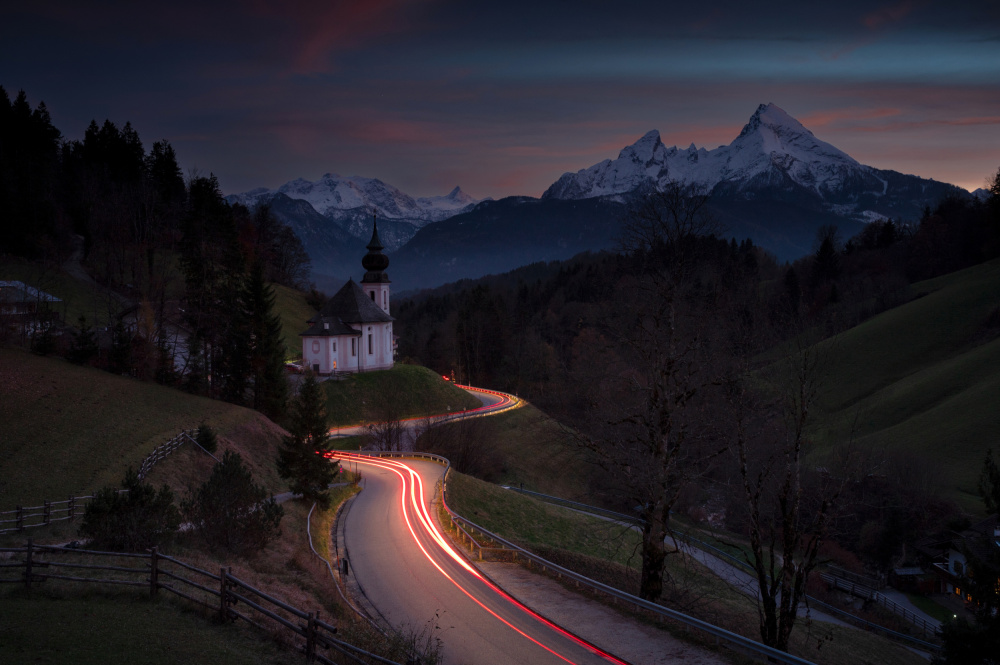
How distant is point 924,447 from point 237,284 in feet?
198

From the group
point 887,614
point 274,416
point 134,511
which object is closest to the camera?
point 134,511

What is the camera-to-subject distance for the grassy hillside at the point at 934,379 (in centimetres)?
5053

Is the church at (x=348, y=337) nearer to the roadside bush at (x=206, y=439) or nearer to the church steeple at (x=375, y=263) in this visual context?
the church steeple at (x=375, y=263)

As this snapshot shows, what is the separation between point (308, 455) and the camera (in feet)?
97.5

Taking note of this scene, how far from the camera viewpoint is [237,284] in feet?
167

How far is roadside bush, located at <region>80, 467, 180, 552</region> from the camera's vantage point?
15305mm

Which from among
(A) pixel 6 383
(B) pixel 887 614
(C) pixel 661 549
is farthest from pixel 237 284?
(B) pixel 887 614

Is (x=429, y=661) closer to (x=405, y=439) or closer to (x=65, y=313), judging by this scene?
(x=405, y=439)

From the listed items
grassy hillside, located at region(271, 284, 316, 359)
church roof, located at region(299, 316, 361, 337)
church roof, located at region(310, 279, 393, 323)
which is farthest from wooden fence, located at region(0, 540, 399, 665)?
grassy hillside, located at region(271, 284, 316, 359)

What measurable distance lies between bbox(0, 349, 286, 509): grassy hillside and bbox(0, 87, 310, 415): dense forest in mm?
4211

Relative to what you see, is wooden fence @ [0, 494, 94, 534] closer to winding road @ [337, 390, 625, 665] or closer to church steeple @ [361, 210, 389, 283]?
winding road @ [337, 390, 625, 665]

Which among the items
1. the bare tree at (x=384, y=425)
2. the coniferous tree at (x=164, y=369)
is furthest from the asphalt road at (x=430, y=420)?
the coniferous tree at (x=164, y=369)

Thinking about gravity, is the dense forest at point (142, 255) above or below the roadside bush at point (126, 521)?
above

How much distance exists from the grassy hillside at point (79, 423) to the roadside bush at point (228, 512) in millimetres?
9071
